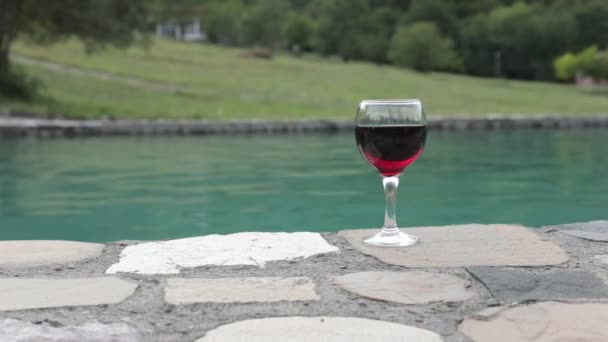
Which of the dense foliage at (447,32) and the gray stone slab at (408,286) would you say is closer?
the gray stone slab at (408,286)

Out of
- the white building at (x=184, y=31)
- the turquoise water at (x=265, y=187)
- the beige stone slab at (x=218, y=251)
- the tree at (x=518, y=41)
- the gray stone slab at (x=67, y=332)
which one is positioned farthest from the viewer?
the white building at (x=184, y=31)

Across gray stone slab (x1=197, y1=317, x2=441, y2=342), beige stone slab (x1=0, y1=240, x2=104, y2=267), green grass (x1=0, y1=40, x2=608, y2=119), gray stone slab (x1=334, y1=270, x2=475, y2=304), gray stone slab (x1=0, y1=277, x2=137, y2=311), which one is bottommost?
green grass (x1=0, y1=40, x2=608, y2=119)

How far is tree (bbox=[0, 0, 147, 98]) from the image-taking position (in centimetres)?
1541

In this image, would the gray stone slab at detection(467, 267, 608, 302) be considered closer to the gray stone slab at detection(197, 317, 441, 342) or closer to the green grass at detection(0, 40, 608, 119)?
the gray stone slab at detection(197, 317, 441, 342)

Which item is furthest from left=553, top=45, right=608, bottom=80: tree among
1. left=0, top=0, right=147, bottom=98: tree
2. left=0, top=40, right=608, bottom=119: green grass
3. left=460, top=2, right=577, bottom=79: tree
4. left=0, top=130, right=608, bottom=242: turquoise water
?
left=0, top=130, right=608, bottom=242: turquoise water

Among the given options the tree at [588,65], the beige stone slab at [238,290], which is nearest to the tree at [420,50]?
the tree at [588,65]

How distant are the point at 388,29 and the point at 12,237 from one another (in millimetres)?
44938

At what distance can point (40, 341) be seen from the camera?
1.30 m

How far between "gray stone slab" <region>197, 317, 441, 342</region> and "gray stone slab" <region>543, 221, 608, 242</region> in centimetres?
87

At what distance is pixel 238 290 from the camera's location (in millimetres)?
1579

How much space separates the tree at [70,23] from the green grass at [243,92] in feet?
3.03

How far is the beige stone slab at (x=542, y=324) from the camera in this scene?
1.34 metres

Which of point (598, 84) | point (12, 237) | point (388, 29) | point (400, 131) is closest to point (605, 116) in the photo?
point (12, 237)

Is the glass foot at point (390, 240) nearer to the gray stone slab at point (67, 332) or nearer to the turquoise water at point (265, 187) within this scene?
the gray stone slab at point (67, 332)
